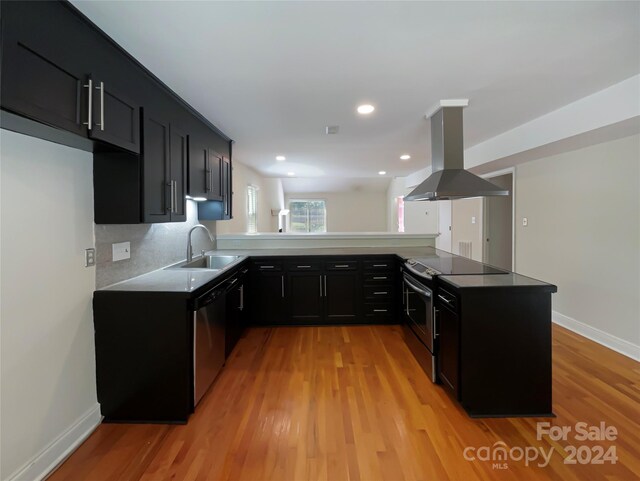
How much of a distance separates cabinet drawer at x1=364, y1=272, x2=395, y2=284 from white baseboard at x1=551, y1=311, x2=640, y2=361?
209 cm

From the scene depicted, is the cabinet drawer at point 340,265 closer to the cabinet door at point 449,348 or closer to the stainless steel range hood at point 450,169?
the stainless steel range hood at point 450,169

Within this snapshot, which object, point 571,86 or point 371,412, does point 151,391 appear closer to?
point 371,412

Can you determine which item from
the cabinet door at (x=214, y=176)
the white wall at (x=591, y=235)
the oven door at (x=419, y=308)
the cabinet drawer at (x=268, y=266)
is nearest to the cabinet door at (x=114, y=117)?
the cabinet door at (x=214, y=176)

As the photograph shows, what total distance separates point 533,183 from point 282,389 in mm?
4002

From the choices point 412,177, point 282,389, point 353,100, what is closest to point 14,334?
point 282,389

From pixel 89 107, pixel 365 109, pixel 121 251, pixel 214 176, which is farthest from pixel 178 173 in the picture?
pixel 365 109

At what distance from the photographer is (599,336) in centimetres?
329

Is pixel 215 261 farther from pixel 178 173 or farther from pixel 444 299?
pixel 444 299

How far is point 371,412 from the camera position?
Result: 7.13 feet

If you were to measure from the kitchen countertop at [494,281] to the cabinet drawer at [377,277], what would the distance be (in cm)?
141

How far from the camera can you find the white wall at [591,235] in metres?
2.97

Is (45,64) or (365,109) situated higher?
(365,109)

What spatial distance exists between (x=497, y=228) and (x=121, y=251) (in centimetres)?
557

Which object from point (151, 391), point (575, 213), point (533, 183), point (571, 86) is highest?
point (571, 86)
